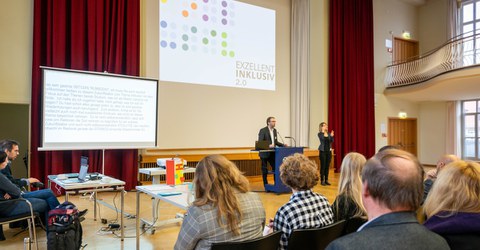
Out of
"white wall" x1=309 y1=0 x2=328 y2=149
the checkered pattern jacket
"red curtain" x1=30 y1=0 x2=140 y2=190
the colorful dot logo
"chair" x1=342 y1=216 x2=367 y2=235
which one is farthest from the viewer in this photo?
"white wall" x1=309 y1=0 x2=328 y2=149

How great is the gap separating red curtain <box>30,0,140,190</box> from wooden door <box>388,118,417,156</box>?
8.13 metres

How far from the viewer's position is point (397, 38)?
1087 cm

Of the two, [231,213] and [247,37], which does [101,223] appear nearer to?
[231,213]

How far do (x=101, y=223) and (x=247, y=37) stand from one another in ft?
16.3

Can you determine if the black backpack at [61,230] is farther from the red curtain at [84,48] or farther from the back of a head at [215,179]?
the red curtain at [84,48]

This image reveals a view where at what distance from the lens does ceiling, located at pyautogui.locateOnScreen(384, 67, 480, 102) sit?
770 cm

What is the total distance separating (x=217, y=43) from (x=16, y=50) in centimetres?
354

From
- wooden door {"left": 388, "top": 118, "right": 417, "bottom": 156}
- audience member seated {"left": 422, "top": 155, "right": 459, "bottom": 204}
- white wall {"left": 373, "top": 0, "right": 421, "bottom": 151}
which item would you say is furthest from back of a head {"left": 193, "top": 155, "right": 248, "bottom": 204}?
wooden door {"left": 388, "top": 118, "right": 417, "bottom": 156}

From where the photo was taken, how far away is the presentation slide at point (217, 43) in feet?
21.7

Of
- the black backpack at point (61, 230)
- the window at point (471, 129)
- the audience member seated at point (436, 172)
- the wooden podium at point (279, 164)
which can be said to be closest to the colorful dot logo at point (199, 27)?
the wooden podium at point (279, 164)

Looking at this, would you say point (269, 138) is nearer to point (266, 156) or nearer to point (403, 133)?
point (266, 156)

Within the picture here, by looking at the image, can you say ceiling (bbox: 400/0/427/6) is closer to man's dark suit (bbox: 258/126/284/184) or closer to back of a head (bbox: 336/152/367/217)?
man's dark suit (bbox: 258/126/284/184)

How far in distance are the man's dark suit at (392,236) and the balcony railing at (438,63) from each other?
820 cm

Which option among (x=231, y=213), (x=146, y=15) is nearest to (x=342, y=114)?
(x=146, y=15)
